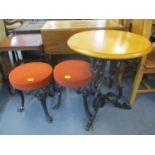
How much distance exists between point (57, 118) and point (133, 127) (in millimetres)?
770

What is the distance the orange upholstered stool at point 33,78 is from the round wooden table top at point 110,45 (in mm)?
425

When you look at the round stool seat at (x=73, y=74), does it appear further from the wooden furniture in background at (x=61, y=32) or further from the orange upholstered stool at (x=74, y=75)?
the wooden furniture in background at (x=61, y=32)

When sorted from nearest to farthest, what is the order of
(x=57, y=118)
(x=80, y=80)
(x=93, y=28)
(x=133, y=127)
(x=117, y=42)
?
(x=117, y=42) → (x=80, y=80) → (x=133, y=127) → (x=57, y=118) → (x=93, y=28)

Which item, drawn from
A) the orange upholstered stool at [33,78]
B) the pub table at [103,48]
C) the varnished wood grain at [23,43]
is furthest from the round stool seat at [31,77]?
the pub table at [103,48]

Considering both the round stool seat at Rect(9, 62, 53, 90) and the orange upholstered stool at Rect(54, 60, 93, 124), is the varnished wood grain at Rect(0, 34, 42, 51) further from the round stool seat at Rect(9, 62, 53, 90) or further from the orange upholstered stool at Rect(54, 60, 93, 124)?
the orange upholstered stool at Rect(54, 60, 93, 124)

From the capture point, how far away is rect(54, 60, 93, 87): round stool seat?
153cm

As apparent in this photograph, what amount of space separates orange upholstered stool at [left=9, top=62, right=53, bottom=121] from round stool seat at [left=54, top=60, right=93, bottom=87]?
0.38ft

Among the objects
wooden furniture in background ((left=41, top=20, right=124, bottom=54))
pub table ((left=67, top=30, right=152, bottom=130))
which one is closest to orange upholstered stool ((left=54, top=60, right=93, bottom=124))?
pub table ((left=67, top=30, right=152, bottom=130))

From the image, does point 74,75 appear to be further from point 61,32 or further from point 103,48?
point 61,32

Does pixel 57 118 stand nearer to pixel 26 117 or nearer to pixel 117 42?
pixel 26 117

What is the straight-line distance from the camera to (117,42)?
4.67ft

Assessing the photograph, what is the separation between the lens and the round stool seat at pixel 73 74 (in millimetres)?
1528
